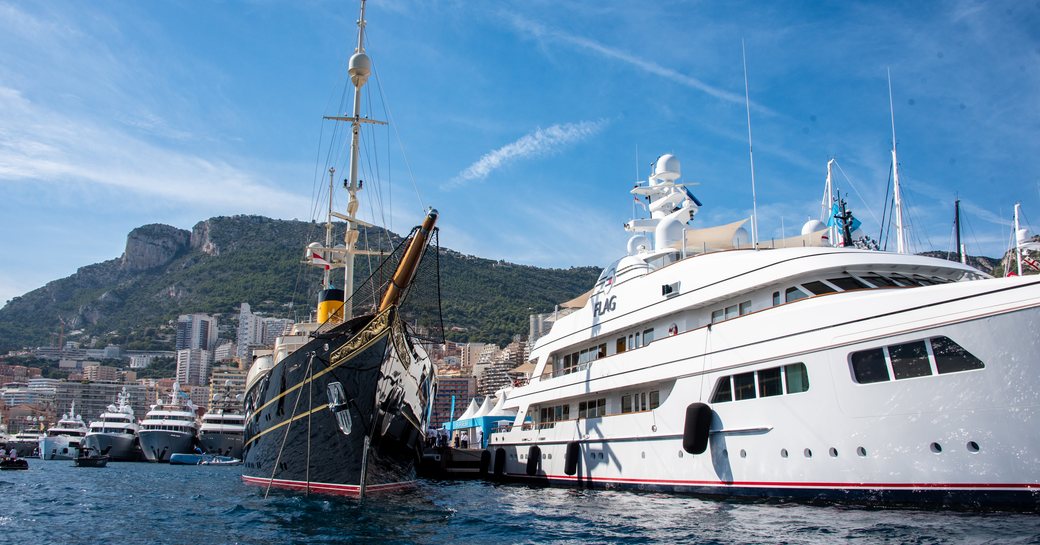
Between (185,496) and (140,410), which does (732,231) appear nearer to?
(185,496)

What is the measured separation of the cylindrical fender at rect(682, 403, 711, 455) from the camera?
17734 millimetres

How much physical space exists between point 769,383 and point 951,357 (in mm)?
4069

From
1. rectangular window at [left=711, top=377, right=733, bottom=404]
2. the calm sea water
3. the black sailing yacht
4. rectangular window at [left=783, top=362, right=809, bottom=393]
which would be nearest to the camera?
the calm sea water

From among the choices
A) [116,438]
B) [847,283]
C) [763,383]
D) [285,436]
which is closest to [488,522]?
[763,383]

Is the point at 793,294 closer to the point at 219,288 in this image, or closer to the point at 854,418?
the point at 854,418

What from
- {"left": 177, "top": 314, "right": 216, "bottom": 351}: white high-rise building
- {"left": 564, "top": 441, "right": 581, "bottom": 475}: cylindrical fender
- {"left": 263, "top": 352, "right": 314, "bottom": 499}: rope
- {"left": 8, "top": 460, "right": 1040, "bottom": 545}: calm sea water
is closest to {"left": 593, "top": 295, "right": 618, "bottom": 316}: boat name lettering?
{"left": 564, "top": 441, "right": 581, "bottom": 475}: cylindrical fender

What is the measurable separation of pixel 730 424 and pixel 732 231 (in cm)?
979

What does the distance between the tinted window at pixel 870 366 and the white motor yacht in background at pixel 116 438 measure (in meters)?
70.1

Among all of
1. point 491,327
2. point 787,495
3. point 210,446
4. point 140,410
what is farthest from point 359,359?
point 491,327

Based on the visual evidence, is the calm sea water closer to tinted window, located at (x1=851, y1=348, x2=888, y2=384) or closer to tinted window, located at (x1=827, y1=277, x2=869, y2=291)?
tinted window, located at (x1=851, y1=348, x2=888, y2=384)

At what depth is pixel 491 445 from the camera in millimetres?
30031

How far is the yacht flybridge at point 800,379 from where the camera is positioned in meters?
12.9

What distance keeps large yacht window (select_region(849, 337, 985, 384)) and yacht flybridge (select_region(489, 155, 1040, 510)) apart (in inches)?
1.1

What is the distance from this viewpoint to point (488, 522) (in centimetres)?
1570
